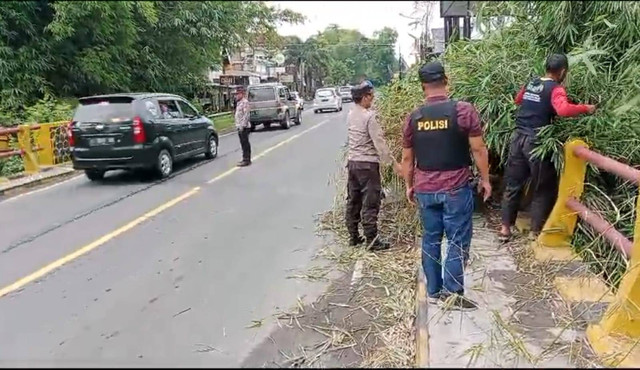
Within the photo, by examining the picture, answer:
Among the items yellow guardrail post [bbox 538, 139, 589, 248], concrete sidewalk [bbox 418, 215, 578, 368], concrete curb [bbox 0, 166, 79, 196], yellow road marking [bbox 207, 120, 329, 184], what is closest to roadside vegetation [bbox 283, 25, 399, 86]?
yellow road marking [bbox 207, 120, 329, 184]

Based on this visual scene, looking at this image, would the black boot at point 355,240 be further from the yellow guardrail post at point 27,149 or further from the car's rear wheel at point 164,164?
the yellow guardrail post at point 27,149

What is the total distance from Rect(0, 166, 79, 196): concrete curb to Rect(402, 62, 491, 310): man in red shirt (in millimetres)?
8912

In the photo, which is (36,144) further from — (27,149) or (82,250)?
(82,250)

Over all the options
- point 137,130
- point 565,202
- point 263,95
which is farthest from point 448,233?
point 263,95

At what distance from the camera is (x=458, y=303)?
4.32 m

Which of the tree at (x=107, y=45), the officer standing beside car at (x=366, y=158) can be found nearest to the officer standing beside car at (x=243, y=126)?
the officer standing beside car at (x=366, y=158)

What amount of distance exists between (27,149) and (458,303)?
10.9 m

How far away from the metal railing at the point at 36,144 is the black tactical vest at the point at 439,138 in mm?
10073

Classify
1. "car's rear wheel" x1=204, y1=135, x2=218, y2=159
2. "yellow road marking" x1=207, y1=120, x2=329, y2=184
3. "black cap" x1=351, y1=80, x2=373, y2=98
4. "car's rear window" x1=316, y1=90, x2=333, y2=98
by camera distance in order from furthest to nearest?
"car's rear window" x1=316, y1=90, x2=333, y2=98, "car's rear wheel" x1=204, y1=135, x2=218, y2=159, "yellow road marking" x1=207, y1=120, x2=329, y2=184, "black cap" x1=351, y1=80, x2=373, y2=98

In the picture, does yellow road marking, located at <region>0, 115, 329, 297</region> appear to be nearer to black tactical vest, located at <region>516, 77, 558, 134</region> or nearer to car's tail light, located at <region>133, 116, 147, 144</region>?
car's tail light, located at <region>133, 116, 147, 144</region>

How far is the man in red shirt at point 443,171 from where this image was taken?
4.21 meters

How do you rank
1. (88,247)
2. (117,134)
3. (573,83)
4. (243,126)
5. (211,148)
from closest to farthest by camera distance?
(573,83) < (88,247) < (117,134) < (243,126) < (211,148)

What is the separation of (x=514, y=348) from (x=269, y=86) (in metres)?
21.9

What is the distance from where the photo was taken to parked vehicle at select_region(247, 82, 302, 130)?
24344 mm
